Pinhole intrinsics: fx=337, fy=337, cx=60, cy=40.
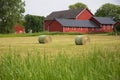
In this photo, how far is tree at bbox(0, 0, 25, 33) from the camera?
75.1 meters

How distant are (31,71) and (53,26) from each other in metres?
78.9

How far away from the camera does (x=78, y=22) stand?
87.1 m

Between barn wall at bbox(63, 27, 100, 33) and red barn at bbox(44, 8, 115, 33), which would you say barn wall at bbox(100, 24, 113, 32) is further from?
barn wall at bbox(63, 27, 100, 33)

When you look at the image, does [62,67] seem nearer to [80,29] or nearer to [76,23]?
[80,29]

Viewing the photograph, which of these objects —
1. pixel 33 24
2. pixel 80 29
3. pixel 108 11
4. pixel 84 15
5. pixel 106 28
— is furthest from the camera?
pixel 108 11

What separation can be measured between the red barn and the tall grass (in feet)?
239

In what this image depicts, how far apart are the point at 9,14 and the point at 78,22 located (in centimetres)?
1961

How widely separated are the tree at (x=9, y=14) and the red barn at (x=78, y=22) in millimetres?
11008

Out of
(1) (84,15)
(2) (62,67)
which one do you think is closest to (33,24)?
(1) (84,15)

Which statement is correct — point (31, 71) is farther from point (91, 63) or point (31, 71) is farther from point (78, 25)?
point (78, 25)

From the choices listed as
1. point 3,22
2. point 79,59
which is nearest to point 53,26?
point 3,22

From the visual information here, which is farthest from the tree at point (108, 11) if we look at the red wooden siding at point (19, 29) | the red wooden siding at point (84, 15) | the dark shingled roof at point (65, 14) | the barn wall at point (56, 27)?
the barn wall at point (56, 27)

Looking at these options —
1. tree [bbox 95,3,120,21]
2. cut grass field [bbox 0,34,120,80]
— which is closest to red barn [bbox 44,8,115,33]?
tree [bbox 95,3,120,21]

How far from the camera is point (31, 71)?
788 centimetres
